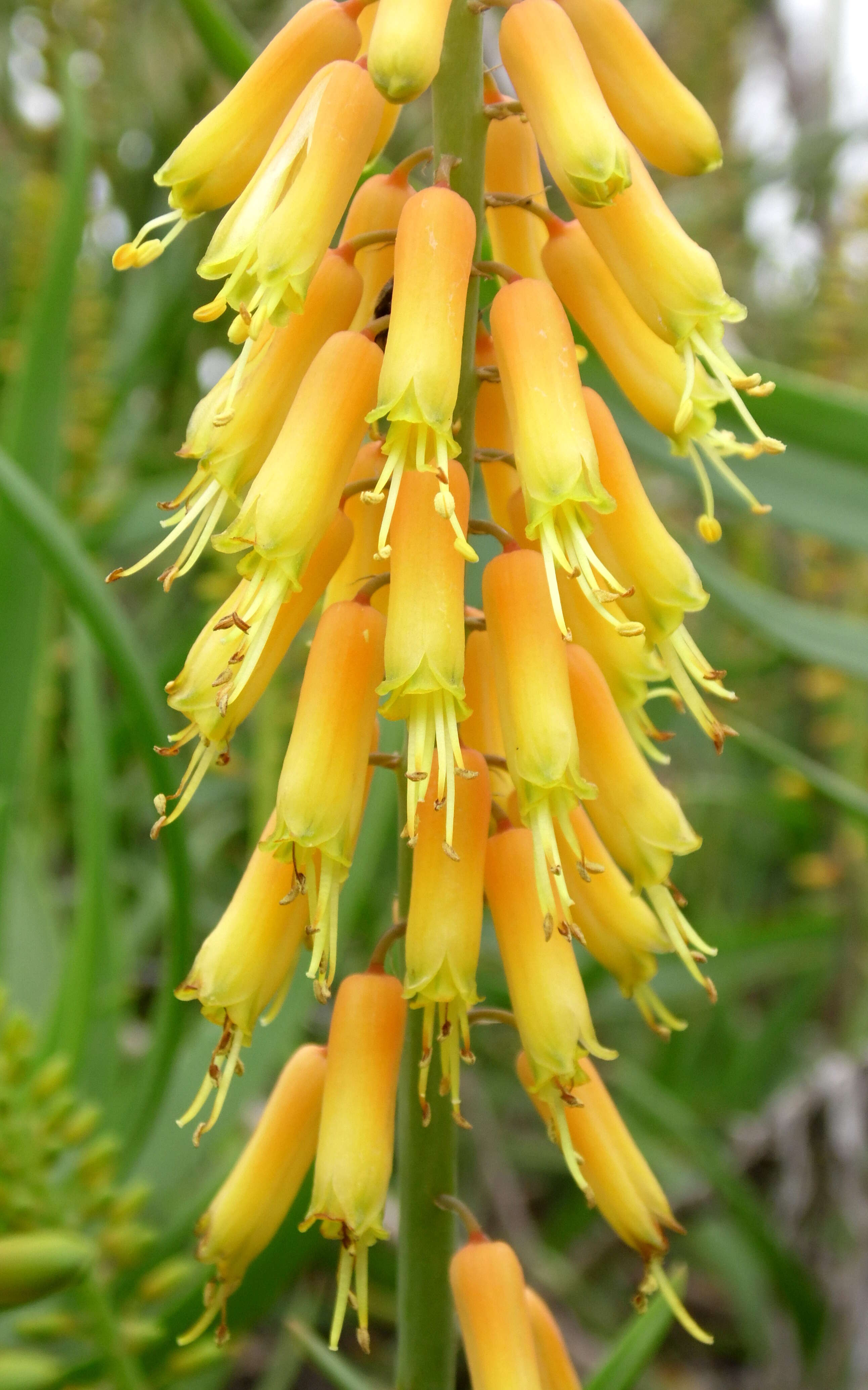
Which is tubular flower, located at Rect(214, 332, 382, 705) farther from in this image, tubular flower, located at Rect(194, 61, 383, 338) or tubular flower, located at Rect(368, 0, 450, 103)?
tubular flower, located at Rect(368, 0, 450, 103)

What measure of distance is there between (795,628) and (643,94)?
30.7 inches

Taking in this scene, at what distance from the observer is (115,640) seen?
47.3 inches

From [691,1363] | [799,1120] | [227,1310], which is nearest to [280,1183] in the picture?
[227,1310]

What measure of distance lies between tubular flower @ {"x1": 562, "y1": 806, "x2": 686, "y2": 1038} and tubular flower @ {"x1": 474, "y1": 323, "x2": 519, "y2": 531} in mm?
261

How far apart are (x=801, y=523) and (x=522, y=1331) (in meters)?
0.91

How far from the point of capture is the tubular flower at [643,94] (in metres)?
0.86

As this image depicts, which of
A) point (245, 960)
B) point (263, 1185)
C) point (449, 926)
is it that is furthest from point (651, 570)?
point (263, 1185)

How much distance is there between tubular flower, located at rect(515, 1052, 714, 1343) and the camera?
0.94 meters

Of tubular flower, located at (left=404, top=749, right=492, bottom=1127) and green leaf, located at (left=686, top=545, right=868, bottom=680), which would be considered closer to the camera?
tubular flower, located at (left=404, top=749, right=492, bottom=1127)

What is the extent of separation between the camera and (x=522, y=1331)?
0.91m

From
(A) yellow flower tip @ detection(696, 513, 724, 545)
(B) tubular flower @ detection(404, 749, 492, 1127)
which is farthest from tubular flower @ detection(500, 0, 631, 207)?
(B) tubular flower @ detection(404, 749, 492, 1127)

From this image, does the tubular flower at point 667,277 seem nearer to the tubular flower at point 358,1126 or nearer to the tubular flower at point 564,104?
the tubular flower at point 564,104

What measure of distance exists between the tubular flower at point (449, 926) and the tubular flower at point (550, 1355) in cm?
25

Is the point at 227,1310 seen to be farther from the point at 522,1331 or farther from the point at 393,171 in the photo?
the point at 393,171
